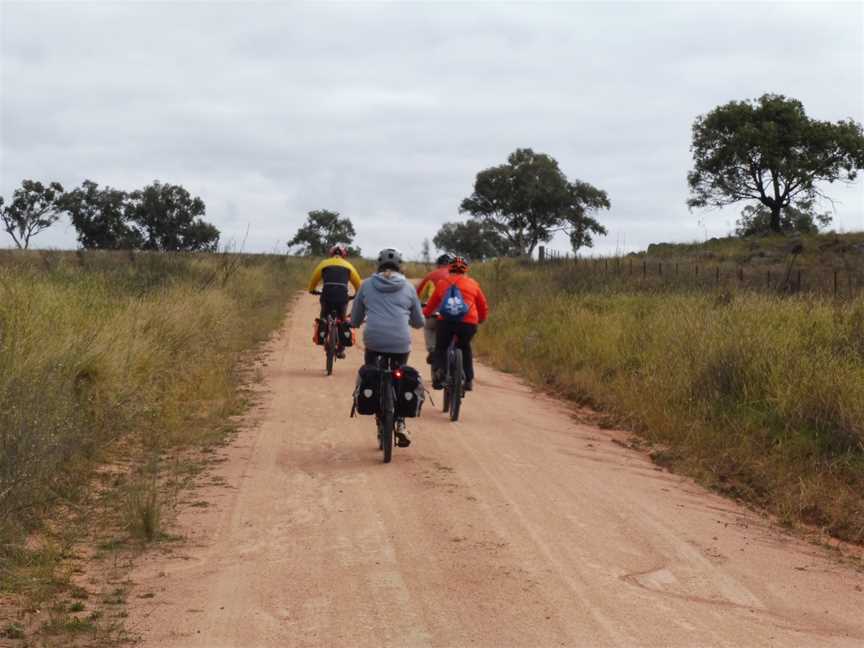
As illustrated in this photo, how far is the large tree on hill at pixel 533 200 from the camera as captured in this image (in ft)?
231

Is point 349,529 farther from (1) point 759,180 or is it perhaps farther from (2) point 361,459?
(1) point 759,180

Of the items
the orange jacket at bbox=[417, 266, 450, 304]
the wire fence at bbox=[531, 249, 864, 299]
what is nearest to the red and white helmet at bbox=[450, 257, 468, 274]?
the orange jacket at bbox=[417, 266, 450, 304]

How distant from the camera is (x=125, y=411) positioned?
35.1 feet

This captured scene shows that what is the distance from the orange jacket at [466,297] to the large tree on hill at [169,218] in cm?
1113

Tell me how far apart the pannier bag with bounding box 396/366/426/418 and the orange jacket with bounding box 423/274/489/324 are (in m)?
2.83

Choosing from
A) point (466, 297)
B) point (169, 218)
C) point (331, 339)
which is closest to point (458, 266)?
point (466, 297)

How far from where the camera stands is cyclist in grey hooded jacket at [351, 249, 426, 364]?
1009 centimetres

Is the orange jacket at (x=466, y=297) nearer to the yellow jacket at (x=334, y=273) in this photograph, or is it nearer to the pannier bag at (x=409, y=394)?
the pannier bag at (x=409, y=394)

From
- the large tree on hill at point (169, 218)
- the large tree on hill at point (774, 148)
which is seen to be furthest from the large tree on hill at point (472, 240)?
the large tree on hill at point (169, 218)

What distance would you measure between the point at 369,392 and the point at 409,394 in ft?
1.25

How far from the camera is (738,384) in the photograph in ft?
41.3

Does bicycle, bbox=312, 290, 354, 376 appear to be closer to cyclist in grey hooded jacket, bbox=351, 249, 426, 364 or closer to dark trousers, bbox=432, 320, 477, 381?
dark trousers, bbox=432, 320, 477, 381

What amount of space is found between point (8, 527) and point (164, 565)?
1023 mm

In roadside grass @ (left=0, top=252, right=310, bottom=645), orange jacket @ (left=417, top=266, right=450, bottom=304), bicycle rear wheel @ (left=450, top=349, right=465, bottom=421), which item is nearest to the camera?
roadside grass @ (left=0, top=252, right=310, bottom=645)
